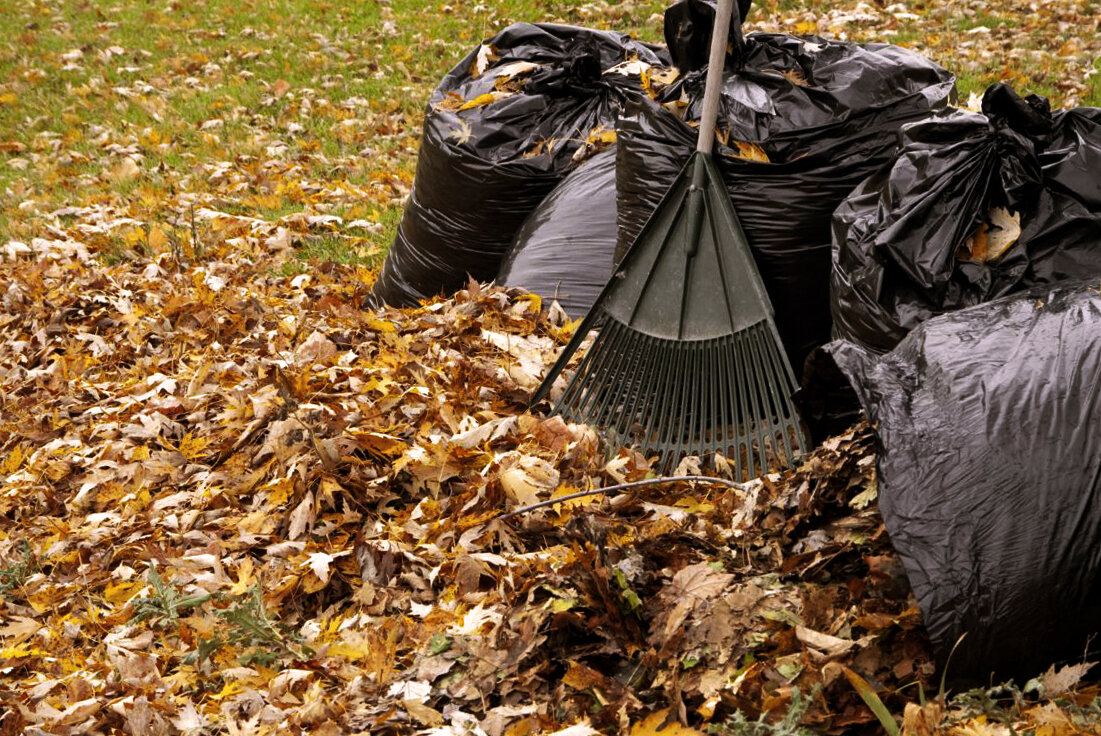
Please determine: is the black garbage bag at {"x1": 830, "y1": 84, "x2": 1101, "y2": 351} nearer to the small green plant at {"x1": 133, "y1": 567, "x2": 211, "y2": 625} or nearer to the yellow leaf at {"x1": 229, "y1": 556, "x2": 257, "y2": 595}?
the yellow leaf at {"x1": 229, "y1": 556, "x2": 257, "y2": 595}

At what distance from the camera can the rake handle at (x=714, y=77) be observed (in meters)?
2.72

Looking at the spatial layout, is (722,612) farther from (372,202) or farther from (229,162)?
(229,162)

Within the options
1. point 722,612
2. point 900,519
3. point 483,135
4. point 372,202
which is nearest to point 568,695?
point 722,612

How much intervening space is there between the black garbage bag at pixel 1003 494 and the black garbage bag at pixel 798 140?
3.43ft

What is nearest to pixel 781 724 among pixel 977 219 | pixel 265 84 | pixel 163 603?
pixel 977 219

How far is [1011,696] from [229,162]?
5548 millimetres

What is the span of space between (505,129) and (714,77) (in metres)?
1.07

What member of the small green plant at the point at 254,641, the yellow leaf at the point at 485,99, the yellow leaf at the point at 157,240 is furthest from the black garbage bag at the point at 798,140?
the yellow leaf at the point at 157,240

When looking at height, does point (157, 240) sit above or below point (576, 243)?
below

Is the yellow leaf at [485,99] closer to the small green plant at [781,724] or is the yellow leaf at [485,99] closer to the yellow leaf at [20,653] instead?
the yellow leaf at [20,653]

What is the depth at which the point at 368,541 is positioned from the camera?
2.39 metres

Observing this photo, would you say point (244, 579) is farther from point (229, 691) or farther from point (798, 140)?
point (798, 140)

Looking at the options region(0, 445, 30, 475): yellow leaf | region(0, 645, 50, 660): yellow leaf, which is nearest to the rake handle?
region(0, 645, 50, 660): yellow leaf

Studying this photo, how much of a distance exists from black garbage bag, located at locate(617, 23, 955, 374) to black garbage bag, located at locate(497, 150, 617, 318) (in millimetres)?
405
